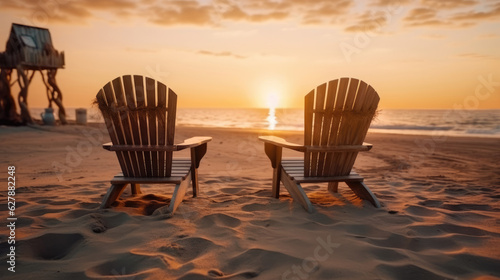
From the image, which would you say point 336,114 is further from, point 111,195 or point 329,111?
point 111,195

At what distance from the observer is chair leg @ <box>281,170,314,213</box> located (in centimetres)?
308

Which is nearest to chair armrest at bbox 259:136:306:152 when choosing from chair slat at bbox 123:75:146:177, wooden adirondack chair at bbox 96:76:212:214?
wooden adirondack chair at bbox 96:76:212:214

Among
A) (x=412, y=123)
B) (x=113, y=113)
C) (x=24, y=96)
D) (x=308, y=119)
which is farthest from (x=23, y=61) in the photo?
(x=412, y=123)

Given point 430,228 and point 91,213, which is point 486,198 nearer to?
point 430,228

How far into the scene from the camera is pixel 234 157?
23.4 feet

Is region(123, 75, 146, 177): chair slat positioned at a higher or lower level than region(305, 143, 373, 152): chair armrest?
higher

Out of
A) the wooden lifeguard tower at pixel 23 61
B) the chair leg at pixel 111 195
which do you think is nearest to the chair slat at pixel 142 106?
the chair leg at pixel 111 195

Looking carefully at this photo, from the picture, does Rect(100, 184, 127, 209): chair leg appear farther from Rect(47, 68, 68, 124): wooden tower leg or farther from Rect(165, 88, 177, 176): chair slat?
Rect(47, 68, 68, 124): wooden tower leg

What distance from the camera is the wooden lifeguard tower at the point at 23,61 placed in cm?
1281

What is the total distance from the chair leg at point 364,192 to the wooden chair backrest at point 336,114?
0.47 meters

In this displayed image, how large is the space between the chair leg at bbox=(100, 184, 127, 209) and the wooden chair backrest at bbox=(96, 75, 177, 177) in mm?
399

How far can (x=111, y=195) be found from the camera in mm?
3129

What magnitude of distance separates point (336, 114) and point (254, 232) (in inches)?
58.2

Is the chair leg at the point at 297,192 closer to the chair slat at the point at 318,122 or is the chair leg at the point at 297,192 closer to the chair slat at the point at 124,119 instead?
the chair slat at the point at 318,122
